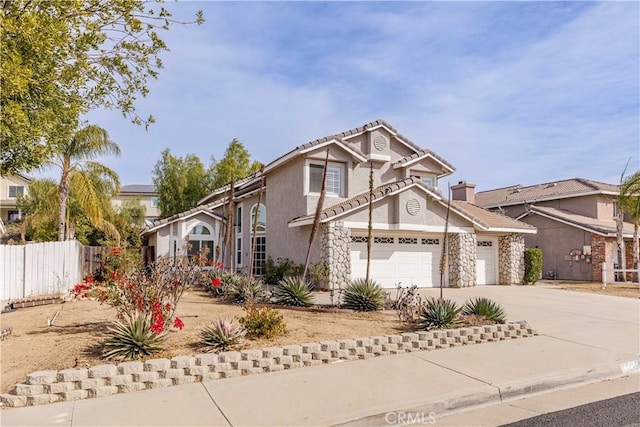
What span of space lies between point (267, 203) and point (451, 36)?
1318cm

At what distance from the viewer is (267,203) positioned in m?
22.8

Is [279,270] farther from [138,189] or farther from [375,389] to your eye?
[138,189]

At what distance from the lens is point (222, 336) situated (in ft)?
24.4

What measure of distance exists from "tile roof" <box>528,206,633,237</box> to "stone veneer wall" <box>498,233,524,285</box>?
234 inches

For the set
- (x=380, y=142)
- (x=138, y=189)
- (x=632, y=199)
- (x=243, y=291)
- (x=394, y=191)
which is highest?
(x=138, y=189)

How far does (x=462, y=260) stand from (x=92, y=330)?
15.5m

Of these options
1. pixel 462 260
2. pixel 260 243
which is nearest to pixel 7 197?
pixel 260 243

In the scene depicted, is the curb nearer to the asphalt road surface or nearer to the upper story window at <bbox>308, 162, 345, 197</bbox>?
the asphalt road surface

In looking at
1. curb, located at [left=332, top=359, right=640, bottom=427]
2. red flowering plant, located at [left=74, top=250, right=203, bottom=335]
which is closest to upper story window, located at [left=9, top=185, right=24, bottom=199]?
red flowering plant, located at [left=74, top=250, right=203, bottom=335]

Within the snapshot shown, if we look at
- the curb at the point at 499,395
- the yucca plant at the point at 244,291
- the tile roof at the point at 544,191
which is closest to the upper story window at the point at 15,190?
the yucca plant at the point at 244,291

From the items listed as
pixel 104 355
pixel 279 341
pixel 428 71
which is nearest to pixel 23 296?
pixel 104 355

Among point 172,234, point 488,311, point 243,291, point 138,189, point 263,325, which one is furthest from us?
point 138,189

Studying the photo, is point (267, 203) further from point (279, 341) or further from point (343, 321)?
point (279, 341)

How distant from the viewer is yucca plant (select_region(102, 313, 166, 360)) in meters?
6.74
